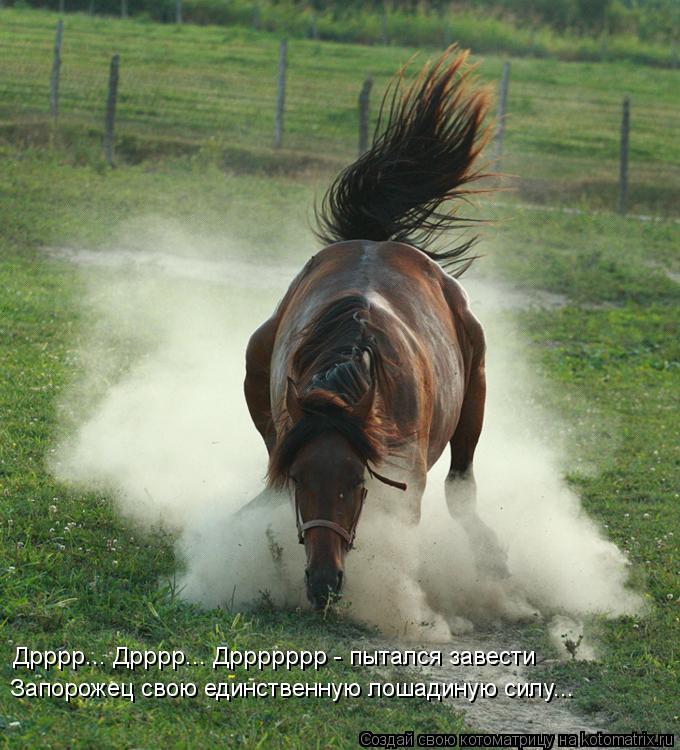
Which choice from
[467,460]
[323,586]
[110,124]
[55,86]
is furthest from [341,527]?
[55,86]

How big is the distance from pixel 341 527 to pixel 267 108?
2006 cm

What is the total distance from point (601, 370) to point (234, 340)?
11.2 feet

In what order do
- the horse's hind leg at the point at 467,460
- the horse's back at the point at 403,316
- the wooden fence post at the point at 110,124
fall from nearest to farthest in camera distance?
the horse's back at the point at 403,316
the horse's hind leg at the point at 467,460
the wooden fence post at the point at 110,124

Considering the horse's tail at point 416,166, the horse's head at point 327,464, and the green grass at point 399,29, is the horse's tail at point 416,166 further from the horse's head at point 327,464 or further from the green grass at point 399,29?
the green grass at point 399,29

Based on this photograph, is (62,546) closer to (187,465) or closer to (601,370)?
(187,465)

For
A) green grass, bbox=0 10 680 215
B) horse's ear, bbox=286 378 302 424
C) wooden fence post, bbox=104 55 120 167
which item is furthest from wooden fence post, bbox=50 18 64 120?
horse's ear, bbox=286 378 302 424

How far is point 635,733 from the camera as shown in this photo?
4.15 meters

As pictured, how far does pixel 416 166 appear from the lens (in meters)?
6.84

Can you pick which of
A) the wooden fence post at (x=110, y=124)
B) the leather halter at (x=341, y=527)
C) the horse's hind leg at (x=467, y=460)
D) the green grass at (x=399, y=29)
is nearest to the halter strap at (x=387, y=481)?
the leather halter at (x=341, y=527)

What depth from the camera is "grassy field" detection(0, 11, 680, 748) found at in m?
3.96

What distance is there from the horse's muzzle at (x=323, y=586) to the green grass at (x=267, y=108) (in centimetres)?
1515

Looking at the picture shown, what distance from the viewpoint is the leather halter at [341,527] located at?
443cm

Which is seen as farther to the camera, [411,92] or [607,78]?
[607,78]

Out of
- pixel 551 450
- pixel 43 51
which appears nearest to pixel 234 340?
pixel 551 450
